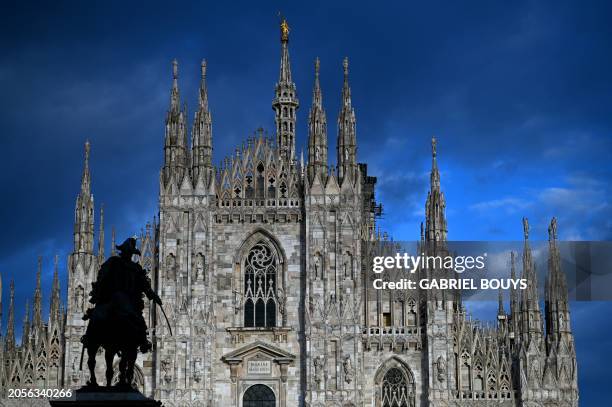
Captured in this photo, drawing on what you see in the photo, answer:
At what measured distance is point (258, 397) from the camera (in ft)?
182

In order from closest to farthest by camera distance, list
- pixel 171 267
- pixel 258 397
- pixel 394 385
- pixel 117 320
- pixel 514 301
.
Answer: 1. pixel 117 320
2. pixel 258 397
3. pixel 394 385
4. pixel 171 267
5. pixel 514 301

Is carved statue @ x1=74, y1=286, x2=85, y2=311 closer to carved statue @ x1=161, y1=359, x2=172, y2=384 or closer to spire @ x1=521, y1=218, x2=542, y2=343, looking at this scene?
carved statue @ x1=161, y1=359, x2=172, y2=384

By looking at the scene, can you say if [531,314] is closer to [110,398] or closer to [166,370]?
[166,370]

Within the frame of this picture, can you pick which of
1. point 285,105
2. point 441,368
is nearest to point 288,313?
point 441,368

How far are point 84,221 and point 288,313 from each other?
10.6 metres

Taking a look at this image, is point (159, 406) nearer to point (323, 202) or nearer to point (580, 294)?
point (323, 202)

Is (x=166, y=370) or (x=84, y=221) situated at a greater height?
(x=84, y=221)

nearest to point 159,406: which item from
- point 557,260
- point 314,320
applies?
point 314,320

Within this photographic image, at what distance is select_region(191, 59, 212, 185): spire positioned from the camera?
57.3 metres

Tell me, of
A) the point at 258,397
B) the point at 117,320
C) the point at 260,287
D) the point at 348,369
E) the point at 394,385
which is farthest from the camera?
the point at 260,287

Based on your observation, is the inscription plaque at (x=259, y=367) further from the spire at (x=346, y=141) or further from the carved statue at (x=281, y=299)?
the spire at (x=346, y=141)

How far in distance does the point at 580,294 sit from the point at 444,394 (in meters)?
8.33

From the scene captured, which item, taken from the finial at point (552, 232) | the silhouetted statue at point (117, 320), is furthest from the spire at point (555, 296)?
the silhouetted statue at point (117, 320)

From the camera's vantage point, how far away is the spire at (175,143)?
57250mm
